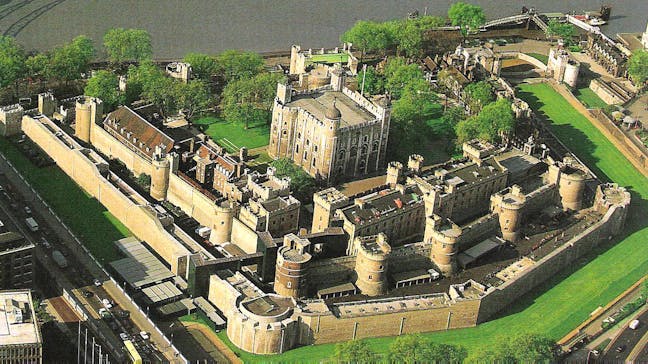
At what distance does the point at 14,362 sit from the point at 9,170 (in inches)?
1503

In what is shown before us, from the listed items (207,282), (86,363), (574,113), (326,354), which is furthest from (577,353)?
(574,113)

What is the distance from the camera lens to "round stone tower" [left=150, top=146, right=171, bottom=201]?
124250mm

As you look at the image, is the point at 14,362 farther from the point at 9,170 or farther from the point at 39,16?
the point at 39,16

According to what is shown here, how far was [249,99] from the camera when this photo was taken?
142750 millimetres

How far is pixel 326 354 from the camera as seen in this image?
103 metres

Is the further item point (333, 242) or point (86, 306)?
point (333, 242)

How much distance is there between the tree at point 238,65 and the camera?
15025 centimetres

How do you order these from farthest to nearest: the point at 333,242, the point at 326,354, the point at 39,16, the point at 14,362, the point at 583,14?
the point at 583,14 < the point at 39,16 < the point at 333,242 < the point at 326,354 < the point at 14,362

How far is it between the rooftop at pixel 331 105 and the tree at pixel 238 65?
16.1 m

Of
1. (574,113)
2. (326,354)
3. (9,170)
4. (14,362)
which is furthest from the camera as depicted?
(574,113)

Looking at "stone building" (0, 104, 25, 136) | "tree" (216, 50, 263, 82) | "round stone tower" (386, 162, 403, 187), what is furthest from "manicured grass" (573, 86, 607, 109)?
"stone building" (0, 104, 25, 136)

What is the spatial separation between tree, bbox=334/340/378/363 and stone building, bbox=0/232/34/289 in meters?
29.6

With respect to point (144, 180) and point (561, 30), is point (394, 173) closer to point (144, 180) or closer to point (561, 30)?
point (144, 180)

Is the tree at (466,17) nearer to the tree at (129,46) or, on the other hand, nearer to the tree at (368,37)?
the tree at (368,37)
